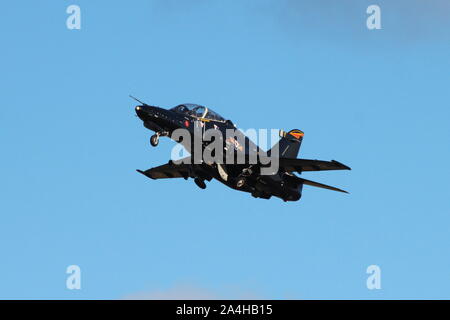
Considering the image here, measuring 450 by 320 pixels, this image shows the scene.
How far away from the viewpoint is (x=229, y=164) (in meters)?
61.8

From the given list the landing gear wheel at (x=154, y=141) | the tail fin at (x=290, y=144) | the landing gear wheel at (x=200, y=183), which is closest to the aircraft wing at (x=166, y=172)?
the landing gear wheel at (x=200, y=183)

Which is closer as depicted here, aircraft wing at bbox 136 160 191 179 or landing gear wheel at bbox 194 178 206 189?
landing gear wheel at bbox 194 178 206 189

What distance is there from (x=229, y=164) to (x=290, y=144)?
8.57m

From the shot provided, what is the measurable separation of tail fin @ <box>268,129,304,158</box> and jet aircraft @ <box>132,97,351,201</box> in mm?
1275

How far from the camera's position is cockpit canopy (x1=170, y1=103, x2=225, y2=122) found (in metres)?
59.8

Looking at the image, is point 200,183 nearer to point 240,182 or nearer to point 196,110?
point 240,182

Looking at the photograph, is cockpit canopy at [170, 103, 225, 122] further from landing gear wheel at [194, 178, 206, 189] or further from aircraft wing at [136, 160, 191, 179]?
aircraft wing at [136, 160, 191, 179]

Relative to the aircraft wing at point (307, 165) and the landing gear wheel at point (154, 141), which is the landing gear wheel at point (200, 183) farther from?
the landing gear wheel at point (154, 141)

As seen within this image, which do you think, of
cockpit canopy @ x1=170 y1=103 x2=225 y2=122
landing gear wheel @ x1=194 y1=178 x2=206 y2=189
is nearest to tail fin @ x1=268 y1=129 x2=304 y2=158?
landing gear wheel @ x1=194 y1=178 x2=206 y2=189

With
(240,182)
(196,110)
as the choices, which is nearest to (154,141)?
(196,110)
